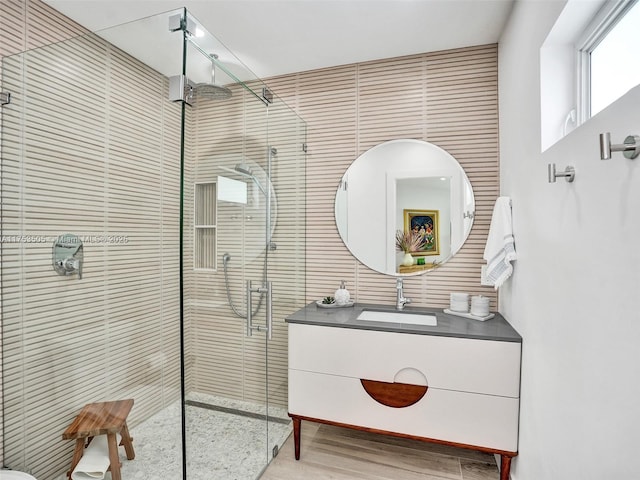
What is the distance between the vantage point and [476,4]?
6.09 feet

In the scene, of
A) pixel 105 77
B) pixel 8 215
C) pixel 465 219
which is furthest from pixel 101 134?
pixel 465 219

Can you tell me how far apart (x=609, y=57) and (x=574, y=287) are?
0.74 meters

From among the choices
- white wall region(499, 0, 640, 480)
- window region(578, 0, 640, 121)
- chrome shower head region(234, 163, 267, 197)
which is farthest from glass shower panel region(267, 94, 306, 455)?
window region(578, 0, 640, 121)

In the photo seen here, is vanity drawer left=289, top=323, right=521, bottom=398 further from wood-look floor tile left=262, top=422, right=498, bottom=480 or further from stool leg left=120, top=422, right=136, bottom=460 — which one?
stool leg left=120, top=422, right=136, bottom=460

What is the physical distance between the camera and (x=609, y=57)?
1.12 m

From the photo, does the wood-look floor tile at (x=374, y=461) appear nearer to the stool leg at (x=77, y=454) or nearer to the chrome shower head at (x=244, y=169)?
the stool leg at (x=77, y=454)

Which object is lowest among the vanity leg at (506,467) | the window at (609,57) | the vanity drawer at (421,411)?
the vanity leg at (506,467)

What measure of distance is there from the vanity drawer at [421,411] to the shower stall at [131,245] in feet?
1.37

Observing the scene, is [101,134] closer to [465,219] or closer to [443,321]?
[443,321]

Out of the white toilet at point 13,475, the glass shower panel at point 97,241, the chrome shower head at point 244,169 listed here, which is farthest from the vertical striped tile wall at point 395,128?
the white toilet at point 13,475

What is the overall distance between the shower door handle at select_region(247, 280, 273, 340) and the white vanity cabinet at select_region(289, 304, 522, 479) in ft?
0.47

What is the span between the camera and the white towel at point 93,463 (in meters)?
1.38

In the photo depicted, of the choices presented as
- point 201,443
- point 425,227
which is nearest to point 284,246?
point 425,227

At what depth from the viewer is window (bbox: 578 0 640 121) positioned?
0.99 meters
